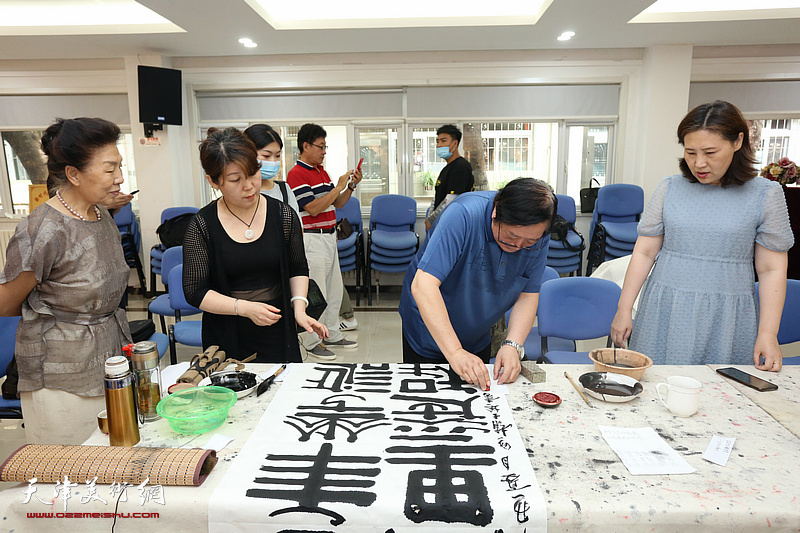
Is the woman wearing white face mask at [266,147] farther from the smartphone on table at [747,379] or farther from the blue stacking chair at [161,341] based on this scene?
the smartphone on table at [747,379]

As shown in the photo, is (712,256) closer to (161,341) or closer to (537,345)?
(537,345)

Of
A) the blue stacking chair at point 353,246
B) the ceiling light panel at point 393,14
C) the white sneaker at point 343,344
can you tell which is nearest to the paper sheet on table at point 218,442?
the white sneaker at point 343,344

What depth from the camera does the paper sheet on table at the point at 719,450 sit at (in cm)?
116

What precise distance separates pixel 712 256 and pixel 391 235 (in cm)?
385

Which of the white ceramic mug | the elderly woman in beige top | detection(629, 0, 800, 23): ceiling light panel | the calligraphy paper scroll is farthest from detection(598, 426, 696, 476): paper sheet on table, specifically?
detection(629, 0, 800, 23): ceiling light panel

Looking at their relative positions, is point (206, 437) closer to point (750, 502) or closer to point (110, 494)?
point (110, 494)

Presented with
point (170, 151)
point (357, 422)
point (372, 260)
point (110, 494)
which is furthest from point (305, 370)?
point (170, 151)

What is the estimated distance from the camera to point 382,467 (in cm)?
113

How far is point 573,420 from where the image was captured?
52.9 inches

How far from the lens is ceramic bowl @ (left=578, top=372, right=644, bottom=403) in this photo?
1438mm

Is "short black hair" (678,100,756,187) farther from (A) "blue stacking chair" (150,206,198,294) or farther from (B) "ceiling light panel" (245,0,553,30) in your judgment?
(A) "blue stacking chair" (150,206,198,294)

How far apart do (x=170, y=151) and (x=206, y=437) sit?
4.99 m

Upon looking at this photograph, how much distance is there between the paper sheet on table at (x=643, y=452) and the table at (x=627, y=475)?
0.06 ft

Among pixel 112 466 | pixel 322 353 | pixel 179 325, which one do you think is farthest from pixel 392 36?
pixel 112 466
